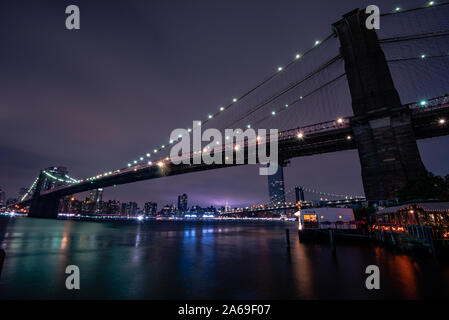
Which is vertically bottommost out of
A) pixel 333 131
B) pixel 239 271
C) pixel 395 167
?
pixel 239 271

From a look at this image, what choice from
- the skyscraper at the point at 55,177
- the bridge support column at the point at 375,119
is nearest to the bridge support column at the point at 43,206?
the skyscraper at the point at 55,177

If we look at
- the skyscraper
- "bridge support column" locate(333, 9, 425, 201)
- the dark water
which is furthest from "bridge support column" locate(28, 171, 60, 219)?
"bridge support column" locate(333, 9, 425, 201)

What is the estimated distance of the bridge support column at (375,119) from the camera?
67.0 feet

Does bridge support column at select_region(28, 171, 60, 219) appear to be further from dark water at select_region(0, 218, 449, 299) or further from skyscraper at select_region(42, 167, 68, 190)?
dark water at select_region(0, 218, 449, 299)

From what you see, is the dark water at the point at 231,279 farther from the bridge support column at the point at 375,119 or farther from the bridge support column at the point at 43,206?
the bridge support column at the point at 43,206

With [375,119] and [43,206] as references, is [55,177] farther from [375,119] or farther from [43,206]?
[375,119]

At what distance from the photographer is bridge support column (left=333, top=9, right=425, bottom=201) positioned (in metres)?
20.4

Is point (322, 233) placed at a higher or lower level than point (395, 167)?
lower

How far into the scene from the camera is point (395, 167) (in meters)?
20.4
